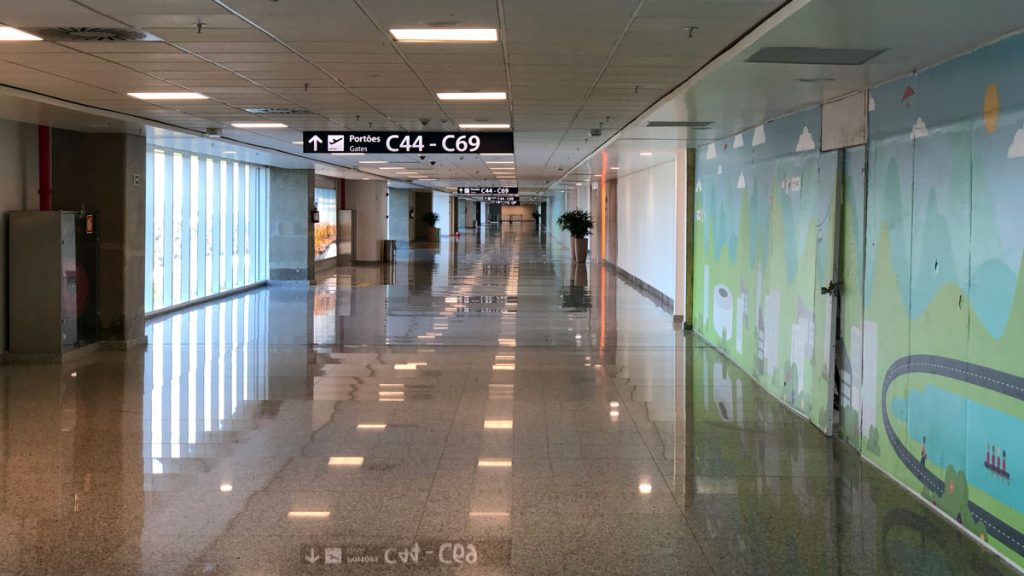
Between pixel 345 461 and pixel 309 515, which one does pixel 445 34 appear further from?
pixel 309 515

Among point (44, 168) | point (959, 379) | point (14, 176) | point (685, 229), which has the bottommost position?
point (959, 379)

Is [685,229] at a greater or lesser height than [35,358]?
greater

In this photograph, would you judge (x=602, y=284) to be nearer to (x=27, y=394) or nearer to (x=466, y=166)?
(x=466, y=166)

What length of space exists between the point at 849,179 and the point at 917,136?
52.3 inches

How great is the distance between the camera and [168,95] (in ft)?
30.9

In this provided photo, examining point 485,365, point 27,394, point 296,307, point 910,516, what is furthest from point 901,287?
point 296,307

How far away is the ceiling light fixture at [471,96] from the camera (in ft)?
30.7

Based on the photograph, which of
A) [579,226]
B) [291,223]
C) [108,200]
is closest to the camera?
[108,200]

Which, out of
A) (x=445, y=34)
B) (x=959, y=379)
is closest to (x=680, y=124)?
(x=445, y=34)

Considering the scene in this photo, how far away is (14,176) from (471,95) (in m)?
6.15

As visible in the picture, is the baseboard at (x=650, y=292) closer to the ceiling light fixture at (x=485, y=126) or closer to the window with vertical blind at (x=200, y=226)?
the ceiling light fixture at (x=485, y=126)

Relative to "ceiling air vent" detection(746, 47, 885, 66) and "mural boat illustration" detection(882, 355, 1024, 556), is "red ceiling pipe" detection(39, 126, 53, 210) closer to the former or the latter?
"ceiling air vent" detection(746, 47, 885, 66)

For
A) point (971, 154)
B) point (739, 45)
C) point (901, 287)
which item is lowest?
point (901, 287)

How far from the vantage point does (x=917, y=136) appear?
6215 millimetres
